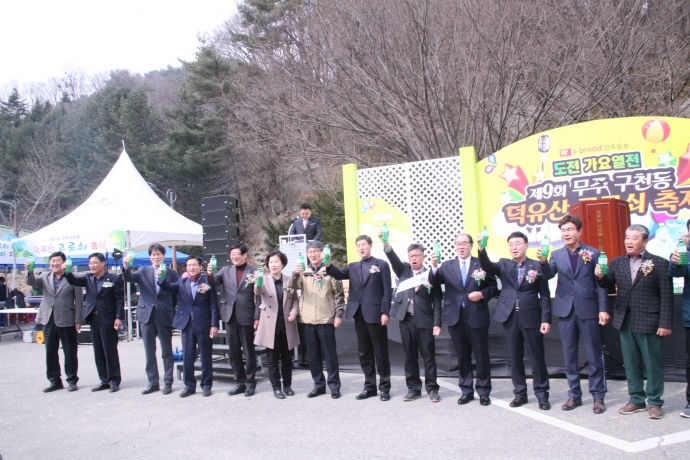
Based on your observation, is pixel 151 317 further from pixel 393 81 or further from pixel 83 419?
pixel 393 81

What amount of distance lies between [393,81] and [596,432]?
991 centimetres

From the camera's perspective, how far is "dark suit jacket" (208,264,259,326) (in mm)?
6226

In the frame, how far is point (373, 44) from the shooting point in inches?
487

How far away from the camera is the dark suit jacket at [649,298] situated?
14.9 feet

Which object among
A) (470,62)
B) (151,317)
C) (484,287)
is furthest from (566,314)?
(470,62)

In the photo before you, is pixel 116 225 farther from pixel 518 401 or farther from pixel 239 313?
pixel 518 401

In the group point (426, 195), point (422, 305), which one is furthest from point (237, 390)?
point (426, 195)

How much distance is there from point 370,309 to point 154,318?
2.70 metres

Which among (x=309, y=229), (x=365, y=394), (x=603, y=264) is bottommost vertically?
(x=365, y=394)

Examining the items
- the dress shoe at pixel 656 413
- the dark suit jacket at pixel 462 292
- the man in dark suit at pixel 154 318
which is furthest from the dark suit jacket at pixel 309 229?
the dress shoe at pixel 656 413

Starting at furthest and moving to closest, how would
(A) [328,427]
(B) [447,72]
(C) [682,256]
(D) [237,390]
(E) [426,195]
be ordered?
1. (B) [447,72]
2. (E) [426,195]
3. (D) [237,390]
4. (A) [328,427]
5. (C) [682,256]

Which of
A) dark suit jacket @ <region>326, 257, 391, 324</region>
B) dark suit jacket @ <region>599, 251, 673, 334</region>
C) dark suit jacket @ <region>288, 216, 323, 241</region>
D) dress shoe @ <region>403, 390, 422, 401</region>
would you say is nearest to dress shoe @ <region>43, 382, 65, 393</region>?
dark suit jacket @ <region>326, 257, 391, 324</region>

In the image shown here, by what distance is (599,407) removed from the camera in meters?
4.76

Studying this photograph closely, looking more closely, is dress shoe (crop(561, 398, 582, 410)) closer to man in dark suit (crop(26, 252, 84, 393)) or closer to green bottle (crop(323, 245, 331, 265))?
green bottle (crop(323, 245, 331, 265))
